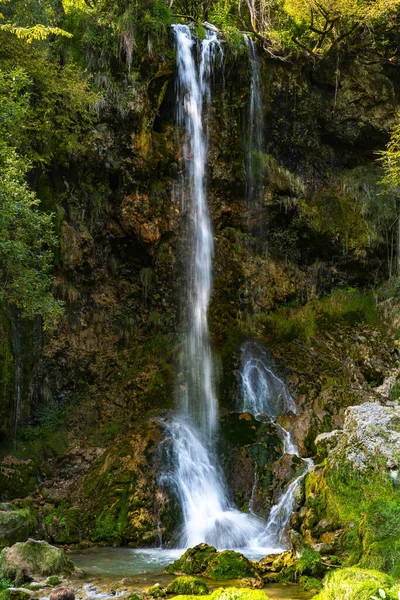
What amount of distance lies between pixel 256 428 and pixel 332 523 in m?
4.47

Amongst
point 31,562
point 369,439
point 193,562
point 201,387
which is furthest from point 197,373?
point 31,562

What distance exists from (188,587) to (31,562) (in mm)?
2441

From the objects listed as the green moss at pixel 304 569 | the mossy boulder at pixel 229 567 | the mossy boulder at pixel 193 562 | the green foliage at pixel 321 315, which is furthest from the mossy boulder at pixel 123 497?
the green foliage at pixel 321 315

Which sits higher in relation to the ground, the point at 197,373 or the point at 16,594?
the point at 197,373

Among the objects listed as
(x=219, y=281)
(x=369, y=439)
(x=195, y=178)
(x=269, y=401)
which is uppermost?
(x=195, y=178)

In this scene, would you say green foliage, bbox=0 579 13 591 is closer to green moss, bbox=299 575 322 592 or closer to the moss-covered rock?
the moss-covered rock

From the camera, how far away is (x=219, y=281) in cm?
1650

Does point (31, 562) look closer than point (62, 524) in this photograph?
Yes

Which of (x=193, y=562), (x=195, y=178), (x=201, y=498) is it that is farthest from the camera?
(x=195, y=178)

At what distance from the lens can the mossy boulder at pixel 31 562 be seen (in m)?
7.15

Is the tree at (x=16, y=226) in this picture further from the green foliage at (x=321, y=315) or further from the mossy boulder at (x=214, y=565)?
the green foliage at (x=321, y=315)

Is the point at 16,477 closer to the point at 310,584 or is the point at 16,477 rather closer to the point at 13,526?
the point at 13,526

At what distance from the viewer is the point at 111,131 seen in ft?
49.4

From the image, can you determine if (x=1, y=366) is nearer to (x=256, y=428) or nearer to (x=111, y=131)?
(x=256, y=428)
